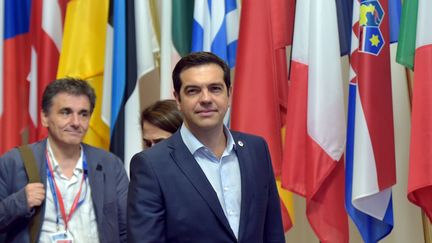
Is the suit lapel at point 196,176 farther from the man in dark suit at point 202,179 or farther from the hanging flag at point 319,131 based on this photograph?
the hanging flag at point 319,131

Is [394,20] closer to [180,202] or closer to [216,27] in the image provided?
[216,27]

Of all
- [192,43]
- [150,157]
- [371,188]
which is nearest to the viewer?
[150,157]

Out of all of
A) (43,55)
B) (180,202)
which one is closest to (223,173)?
(180,202)

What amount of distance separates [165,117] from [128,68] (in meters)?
1.08

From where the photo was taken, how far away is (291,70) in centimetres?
299

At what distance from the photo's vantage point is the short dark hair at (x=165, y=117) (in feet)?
7.78

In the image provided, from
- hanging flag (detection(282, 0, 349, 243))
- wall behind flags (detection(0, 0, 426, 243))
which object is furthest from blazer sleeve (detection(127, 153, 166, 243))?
wall behind flags (detection(0, 0, 426, 243))

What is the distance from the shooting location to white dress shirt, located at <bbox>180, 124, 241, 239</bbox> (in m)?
1.59

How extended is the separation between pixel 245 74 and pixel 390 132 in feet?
2.45

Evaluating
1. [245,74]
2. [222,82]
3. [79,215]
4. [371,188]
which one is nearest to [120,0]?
[245,74]

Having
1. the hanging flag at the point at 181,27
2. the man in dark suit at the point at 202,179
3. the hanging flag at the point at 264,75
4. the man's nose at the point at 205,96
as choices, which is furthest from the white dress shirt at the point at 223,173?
the hanging flag at the point at 181,27

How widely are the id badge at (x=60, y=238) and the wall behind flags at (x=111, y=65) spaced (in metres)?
1.00

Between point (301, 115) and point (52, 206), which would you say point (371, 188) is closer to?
point (301, 115)

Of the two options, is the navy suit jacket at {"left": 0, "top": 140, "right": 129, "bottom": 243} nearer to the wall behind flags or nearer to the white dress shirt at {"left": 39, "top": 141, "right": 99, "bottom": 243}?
the white dress shirt at {"left": 39, "top": 141, "right": 99, "bottom": 243}
